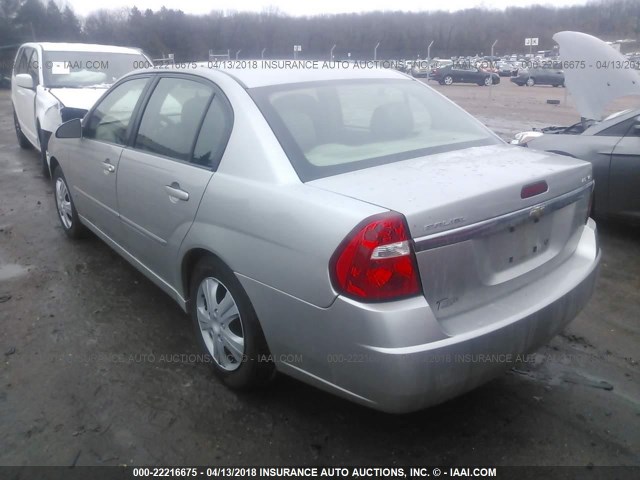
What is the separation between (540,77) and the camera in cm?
3634

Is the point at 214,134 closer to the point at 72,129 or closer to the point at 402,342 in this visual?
the point at 402,342

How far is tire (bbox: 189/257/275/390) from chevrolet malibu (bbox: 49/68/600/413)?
1cm

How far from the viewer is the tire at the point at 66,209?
4844 mm

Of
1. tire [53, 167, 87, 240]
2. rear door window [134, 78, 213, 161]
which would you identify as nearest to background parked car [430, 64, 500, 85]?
tire [53, 167, 87, 240]

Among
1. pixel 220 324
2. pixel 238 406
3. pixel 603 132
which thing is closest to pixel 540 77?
pixel 603 132

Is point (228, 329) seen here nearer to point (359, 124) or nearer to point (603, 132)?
point (359, 124)

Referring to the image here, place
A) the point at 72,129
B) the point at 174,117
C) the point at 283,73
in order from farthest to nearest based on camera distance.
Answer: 1. the point at 72,129
2. the point at 174,117
3. the point at 283,73

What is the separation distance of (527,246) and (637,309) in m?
1.89

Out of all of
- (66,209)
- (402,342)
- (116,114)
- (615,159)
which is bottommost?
(66,209)

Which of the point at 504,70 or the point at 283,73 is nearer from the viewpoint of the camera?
the point at 283,73

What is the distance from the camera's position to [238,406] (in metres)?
2.74

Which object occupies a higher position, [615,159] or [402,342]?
[615,159]

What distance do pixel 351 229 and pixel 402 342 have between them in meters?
0.45

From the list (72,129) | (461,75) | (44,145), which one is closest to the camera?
(72,129)
